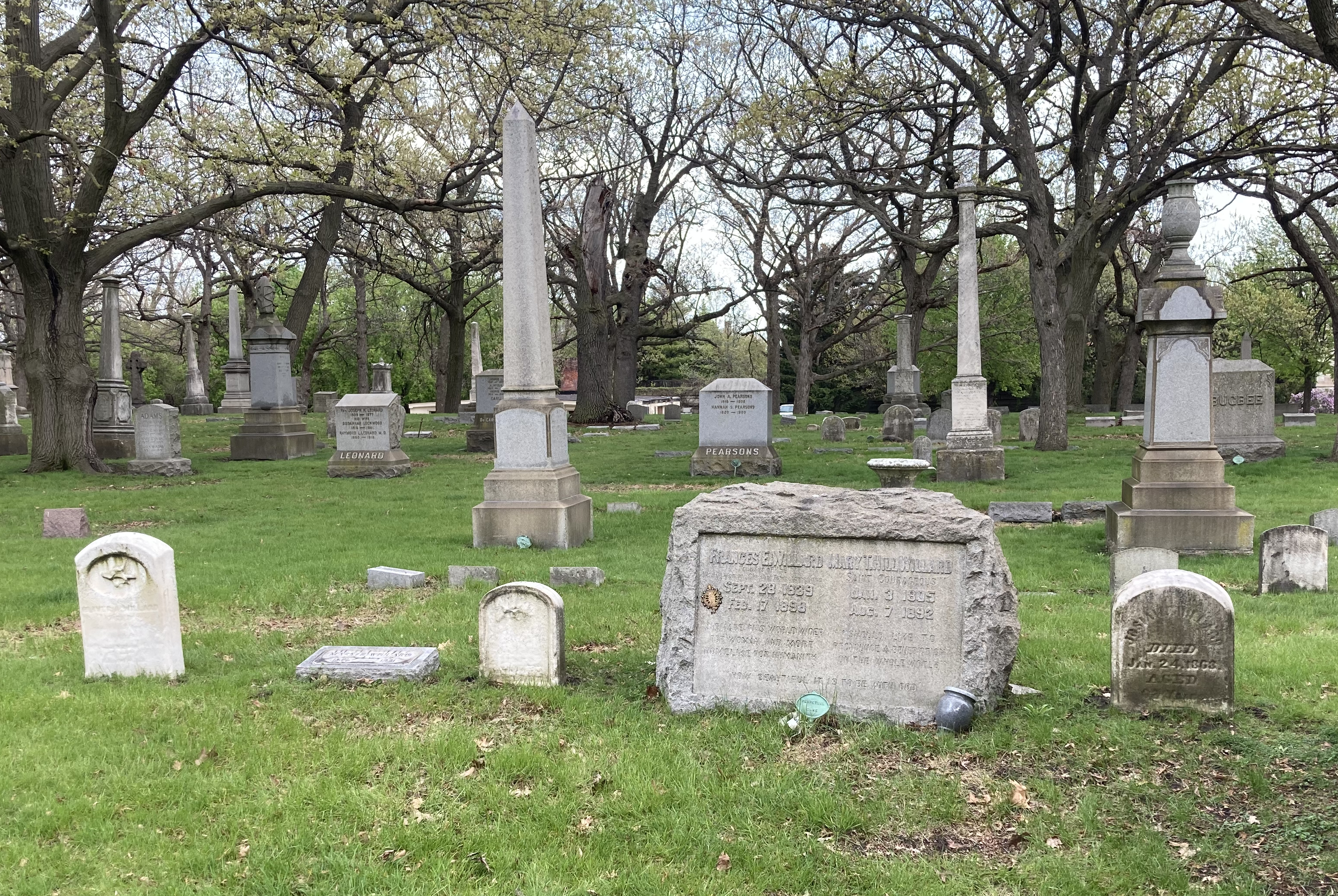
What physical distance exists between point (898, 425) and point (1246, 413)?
7488mm

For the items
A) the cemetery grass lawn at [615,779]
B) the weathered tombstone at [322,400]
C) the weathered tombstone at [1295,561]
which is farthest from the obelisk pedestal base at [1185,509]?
the weathered tombstone at [322,400]

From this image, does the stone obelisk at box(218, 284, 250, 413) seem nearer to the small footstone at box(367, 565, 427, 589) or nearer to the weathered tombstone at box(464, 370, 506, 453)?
the weathered tombstone at box(464, 370, 506, 453)

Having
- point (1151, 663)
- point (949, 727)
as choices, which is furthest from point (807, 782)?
point (1151, 663)

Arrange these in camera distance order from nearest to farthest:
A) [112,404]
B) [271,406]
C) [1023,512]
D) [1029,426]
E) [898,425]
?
1. [1023,512]
2. [112,404]
3. [271,406]
4. [1029,426]
5. [898,425]

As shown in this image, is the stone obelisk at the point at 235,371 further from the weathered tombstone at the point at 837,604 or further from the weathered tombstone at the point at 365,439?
the weathered tombstone at the point at 837,604

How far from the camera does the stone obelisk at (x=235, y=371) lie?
34.3 m

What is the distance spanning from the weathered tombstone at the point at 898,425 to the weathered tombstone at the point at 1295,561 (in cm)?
1508

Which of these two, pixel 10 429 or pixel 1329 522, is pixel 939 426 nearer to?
pixel 1329 522

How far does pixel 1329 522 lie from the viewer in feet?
29.7

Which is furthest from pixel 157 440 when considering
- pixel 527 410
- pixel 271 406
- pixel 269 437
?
pixel 527 410

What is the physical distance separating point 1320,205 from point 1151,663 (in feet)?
118

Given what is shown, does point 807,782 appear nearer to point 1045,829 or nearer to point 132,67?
point 1045,829

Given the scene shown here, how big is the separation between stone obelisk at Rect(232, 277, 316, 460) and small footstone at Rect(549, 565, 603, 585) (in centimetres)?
1416

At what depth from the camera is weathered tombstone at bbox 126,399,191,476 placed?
17125 mm
